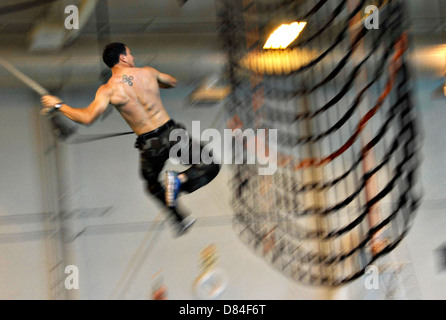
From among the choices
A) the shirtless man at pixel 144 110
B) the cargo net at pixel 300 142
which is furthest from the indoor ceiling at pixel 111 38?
the shirtless man at pixel 144 110

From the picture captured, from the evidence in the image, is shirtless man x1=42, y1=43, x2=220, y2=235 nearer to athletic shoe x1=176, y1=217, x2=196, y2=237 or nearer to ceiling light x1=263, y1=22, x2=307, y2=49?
athletic shoe x1=176, y1=217, x2=196, y2=237

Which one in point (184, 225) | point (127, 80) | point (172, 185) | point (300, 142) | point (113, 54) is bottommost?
point (184, 225)

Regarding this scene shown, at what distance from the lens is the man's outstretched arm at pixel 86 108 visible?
90.4 inches

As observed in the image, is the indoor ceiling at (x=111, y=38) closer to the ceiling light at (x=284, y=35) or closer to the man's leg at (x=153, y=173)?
the ceiling light at (x=284, y=35)

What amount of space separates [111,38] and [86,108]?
0.72 m

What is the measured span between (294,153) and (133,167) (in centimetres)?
99

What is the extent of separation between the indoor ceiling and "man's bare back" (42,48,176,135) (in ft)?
1.65

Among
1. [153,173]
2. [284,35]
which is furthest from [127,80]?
[284,35]

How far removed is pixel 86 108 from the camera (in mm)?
2398

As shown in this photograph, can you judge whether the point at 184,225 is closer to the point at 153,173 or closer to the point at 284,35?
the point at 153,173

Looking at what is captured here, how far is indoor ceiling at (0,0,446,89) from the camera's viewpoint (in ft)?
9.33

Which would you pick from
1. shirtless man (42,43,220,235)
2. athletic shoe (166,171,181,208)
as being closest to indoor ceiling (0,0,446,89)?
shirtless man (42,43,220,235)
